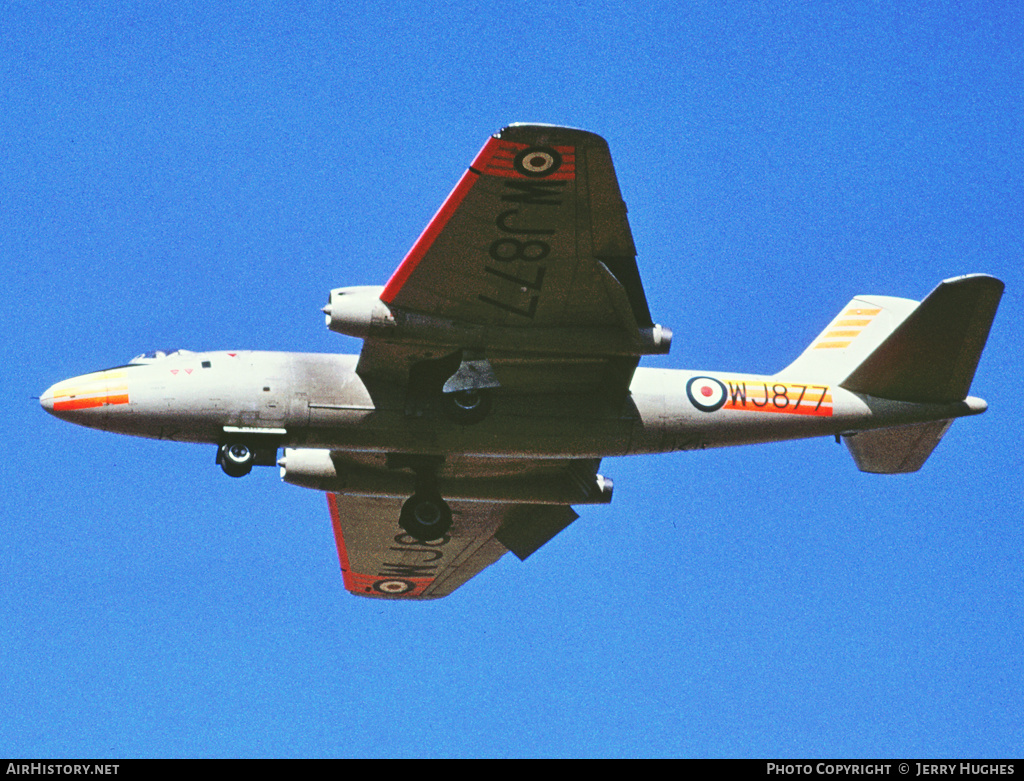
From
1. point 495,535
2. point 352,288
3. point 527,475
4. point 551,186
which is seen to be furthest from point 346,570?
point 551,186

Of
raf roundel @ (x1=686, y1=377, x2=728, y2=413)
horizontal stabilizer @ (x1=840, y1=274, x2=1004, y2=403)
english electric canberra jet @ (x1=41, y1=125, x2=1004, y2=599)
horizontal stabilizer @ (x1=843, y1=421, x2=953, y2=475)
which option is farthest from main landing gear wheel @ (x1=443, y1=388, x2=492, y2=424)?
horizontal stabilizer @ (x1=843, y1=421, x2=953, y2=475)

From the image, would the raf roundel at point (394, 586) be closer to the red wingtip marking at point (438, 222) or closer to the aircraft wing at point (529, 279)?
the aircraft wing at point (529, 279)

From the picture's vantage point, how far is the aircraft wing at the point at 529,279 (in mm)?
16500

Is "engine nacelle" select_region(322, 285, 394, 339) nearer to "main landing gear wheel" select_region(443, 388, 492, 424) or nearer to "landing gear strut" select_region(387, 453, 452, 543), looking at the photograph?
"main landing gear wheel" select_region(443, 388, 492, 424)

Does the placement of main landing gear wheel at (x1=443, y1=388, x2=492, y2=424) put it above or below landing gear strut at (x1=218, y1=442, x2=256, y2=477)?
above

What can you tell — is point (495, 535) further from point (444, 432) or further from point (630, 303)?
point (630, 303)

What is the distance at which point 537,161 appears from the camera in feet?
53.6

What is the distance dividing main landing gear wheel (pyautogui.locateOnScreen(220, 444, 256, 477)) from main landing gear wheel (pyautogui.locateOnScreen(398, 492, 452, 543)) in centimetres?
314

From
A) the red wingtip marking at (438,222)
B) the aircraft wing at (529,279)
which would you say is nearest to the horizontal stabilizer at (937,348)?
the aircraft wing at (529,279)

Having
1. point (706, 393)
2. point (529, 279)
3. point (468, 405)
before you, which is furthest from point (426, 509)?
point (706, 393)

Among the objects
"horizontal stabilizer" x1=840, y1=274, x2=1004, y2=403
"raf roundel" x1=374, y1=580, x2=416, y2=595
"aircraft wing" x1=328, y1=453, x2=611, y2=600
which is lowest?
"raf roundel" x1=374, y1=580, x2=416, y2=595

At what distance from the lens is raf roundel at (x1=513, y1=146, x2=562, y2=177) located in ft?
53.1

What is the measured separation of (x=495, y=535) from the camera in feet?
80.3

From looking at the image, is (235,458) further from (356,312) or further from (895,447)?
(895,447)
